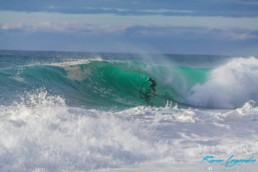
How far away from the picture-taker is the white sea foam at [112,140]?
291 inches

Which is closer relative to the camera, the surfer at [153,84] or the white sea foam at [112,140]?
the white sea foam at [112,140]

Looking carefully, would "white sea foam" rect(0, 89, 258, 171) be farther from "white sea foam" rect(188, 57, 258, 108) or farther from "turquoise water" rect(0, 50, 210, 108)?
"white sea foam" rect(188, 57, 258, 108)

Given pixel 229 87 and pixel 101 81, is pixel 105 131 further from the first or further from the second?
pixel 229 87

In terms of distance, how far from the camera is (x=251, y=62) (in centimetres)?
2553

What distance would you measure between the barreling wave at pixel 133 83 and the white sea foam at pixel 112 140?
15.9 feet

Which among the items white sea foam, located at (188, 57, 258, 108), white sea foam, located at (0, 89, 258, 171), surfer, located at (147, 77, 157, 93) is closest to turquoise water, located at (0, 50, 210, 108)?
surfer, located at (147, 77, 157, 93)

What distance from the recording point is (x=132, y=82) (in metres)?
20.2

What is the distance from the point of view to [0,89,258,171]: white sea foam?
739 centimetres

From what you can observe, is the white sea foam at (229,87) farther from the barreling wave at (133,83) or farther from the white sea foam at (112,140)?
the white sea foam at (112,140)

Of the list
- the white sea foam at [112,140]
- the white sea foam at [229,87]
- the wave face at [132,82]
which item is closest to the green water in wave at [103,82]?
the wave face at [132,82]

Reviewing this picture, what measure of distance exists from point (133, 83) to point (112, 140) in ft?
38.2

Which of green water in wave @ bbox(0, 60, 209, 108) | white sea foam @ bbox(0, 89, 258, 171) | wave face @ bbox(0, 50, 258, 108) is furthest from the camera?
wave face @ bbox(0, 50, 258, 108)

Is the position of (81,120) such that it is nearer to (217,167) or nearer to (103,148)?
(103,148)

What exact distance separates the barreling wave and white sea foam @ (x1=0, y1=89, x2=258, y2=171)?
15.9 ft
